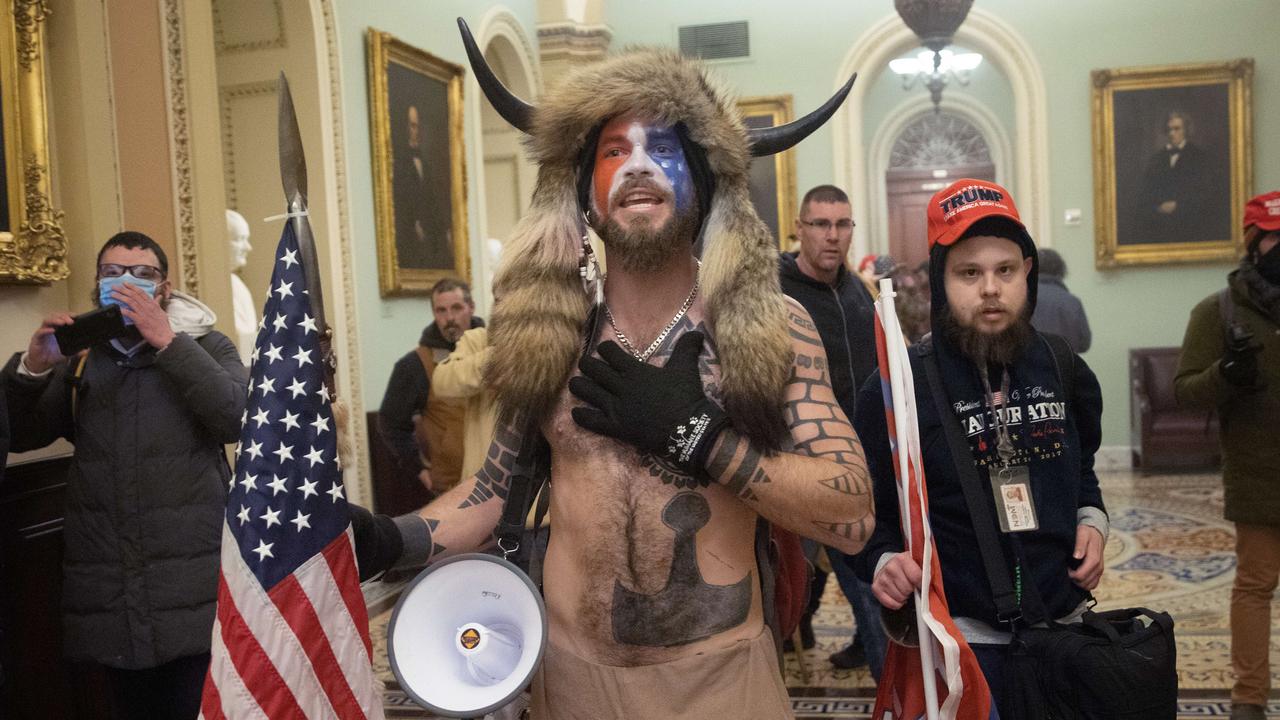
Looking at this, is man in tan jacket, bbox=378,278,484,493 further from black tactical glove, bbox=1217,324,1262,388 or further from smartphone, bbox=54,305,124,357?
black tactical glove, bbox=1217,324,1262,388

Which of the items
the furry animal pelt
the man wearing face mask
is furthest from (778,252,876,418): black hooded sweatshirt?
the furry animal pelt

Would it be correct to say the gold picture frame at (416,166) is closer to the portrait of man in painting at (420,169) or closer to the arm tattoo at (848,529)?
the portrait of man in painting at (420,169)

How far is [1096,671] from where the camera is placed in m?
1.97

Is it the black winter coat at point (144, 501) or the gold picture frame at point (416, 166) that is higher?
A: the gold picture frame at point (416, 166)

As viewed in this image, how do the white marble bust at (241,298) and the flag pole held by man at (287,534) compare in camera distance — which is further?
the white marble bust at (241,298)

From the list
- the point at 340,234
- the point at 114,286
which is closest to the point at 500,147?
the point at 340,234

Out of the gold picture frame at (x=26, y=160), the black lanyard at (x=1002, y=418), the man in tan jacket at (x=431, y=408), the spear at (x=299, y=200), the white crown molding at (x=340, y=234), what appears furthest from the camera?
the white crown molding at (x=340, y=234)

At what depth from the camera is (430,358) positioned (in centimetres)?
559

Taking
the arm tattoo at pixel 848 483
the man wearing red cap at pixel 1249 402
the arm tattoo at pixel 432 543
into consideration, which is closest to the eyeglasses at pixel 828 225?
the man wearing red cap at pixel 1249 402

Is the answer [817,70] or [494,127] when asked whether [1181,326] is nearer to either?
[817,70]

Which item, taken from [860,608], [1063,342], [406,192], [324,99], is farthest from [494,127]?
[1063,342]

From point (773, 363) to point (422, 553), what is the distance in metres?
0.65

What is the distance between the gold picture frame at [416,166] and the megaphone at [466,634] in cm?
572

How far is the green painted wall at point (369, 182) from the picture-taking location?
691cm
